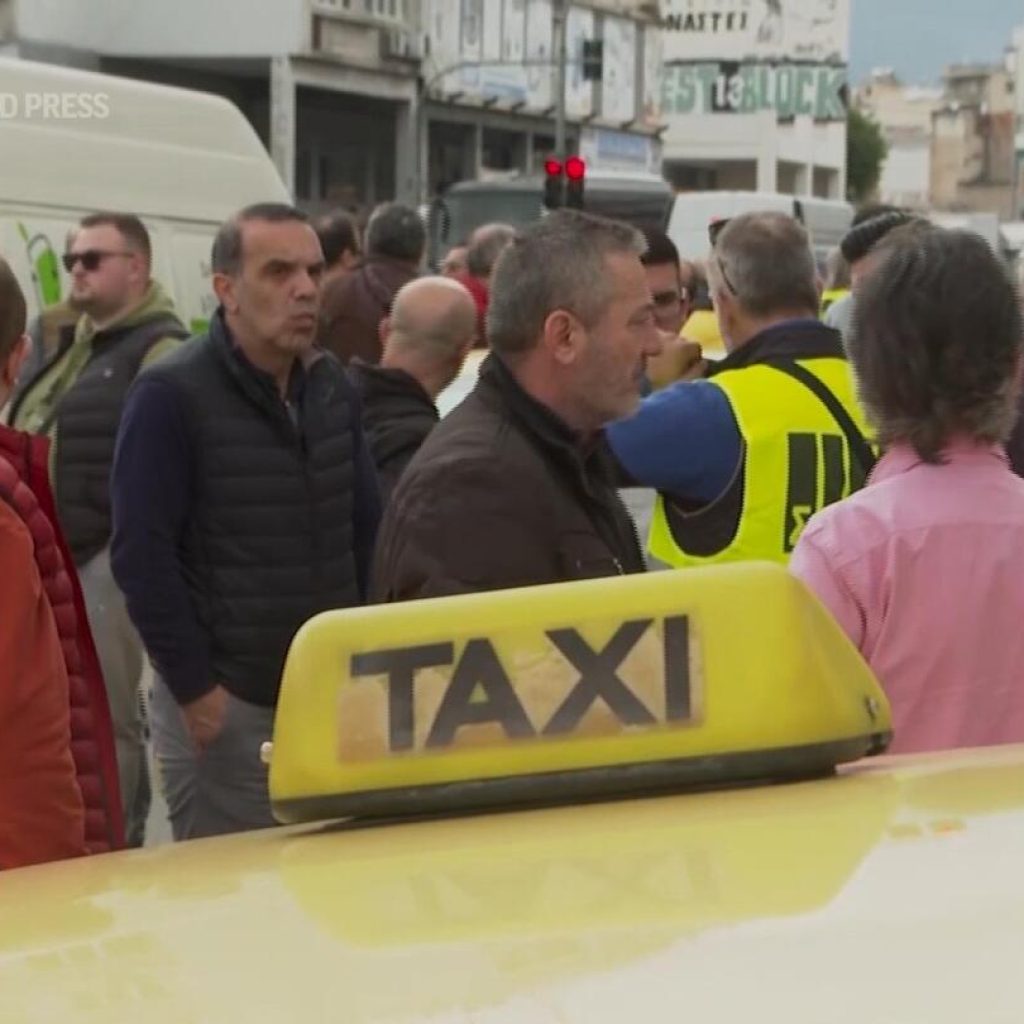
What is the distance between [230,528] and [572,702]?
329 cm

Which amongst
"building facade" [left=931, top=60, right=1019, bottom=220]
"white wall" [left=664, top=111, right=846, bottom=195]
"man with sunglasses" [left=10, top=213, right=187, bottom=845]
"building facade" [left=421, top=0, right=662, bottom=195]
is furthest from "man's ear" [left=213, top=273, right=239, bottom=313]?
"building facade" [left=931, top=60, right=1019, bottom=220]

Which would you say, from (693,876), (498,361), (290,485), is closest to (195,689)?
(290,485)

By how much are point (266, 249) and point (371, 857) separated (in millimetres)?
3723

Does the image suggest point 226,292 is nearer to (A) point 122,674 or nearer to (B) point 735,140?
(A) point 122,674

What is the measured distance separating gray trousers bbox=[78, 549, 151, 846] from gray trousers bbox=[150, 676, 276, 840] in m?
0.92

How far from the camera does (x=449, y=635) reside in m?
2.05

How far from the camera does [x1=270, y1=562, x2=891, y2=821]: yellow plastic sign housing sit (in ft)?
6.60

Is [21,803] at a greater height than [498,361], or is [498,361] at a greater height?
[498,361]

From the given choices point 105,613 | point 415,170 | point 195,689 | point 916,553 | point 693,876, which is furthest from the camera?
point 415,170

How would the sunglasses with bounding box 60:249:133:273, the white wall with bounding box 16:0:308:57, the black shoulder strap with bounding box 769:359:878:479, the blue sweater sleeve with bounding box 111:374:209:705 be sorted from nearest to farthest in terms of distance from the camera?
the black shoulder strap with bounding box 769:359:878:479 → the blue sweater sleeve with bounding box 111:374:209:705 → the sunglasses with bounding box 60:249:133:273 → the white wall with bounding box 16:0:308:57

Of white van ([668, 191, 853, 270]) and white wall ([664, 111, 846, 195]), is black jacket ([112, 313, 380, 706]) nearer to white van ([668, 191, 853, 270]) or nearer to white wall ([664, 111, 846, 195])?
white van ([668, 191, 853, 270])

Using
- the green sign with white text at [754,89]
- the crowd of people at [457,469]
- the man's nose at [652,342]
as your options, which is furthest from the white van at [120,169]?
the green sign with white text at [754,89]

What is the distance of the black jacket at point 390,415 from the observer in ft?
20.4

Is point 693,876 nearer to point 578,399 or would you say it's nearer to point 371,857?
point 371,857
